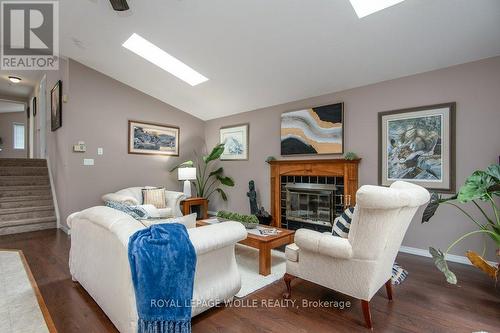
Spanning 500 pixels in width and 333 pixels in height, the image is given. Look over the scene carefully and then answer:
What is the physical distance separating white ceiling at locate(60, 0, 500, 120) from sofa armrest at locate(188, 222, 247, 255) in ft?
7.69

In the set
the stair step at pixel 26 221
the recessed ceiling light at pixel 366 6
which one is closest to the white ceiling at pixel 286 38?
the recessed ceiling light at pixel 366 6

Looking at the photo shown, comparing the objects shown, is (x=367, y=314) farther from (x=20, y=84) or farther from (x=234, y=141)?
(x=20, y=84)

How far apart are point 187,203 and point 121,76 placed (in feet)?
8.86

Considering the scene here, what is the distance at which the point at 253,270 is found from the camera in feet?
9.21

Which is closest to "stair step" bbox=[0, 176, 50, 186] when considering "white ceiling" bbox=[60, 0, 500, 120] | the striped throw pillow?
"white ceiling" bbox=[60, 0, 500, 120]

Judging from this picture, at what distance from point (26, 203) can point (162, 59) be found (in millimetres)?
3747

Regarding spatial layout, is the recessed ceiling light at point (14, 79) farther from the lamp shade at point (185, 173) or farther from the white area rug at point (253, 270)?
the white area rug at point (253, 270)

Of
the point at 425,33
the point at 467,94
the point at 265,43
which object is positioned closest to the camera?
the point at 425,33

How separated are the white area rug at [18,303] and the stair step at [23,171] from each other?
3.20 metres

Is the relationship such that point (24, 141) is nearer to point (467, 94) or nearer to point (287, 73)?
point (287, 73)

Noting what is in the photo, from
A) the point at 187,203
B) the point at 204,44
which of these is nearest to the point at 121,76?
the point at 204,44

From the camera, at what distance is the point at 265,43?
327 centimetres

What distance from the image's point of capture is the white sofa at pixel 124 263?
1620 millimetres

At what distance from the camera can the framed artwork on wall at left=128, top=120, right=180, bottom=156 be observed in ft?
16.6
